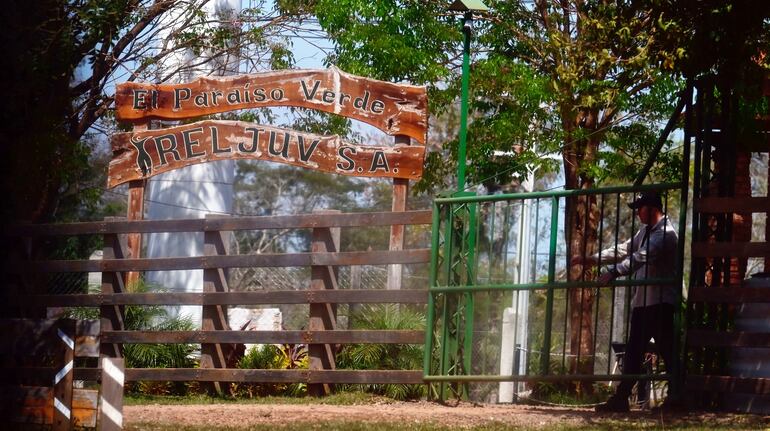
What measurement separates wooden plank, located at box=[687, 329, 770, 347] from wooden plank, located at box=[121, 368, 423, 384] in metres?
2.75

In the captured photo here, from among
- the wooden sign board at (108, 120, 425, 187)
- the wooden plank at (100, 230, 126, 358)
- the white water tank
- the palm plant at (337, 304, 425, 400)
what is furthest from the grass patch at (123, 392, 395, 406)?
the white water tank

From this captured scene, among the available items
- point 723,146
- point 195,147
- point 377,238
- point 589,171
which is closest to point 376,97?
point 195,147

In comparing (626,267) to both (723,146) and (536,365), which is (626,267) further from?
(536,365)

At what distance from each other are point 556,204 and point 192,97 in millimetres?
5104

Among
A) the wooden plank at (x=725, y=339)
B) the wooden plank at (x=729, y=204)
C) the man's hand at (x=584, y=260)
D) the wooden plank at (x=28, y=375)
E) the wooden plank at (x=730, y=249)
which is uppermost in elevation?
the wooden plank at (x=729, y=204)

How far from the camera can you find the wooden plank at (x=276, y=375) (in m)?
11.6

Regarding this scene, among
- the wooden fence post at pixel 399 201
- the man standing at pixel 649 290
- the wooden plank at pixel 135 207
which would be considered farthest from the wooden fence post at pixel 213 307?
the man standing at pixel 649 290

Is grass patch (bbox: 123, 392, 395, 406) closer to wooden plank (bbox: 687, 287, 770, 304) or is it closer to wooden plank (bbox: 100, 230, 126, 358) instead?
wooden plank (bbox: 100, 230, 126, 358)

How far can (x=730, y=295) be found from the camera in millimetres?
9781

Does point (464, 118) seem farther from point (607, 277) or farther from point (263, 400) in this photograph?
point (263, 400)

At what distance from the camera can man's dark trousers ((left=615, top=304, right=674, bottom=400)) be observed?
10297 mm

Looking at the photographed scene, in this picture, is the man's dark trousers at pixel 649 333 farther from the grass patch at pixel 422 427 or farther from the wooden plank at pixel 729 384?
the grass patch at pixel 422 427

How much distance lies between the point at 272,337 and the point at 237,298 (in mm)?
617

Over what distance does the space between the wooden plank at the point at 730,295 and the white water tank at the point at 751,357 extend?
103mm
